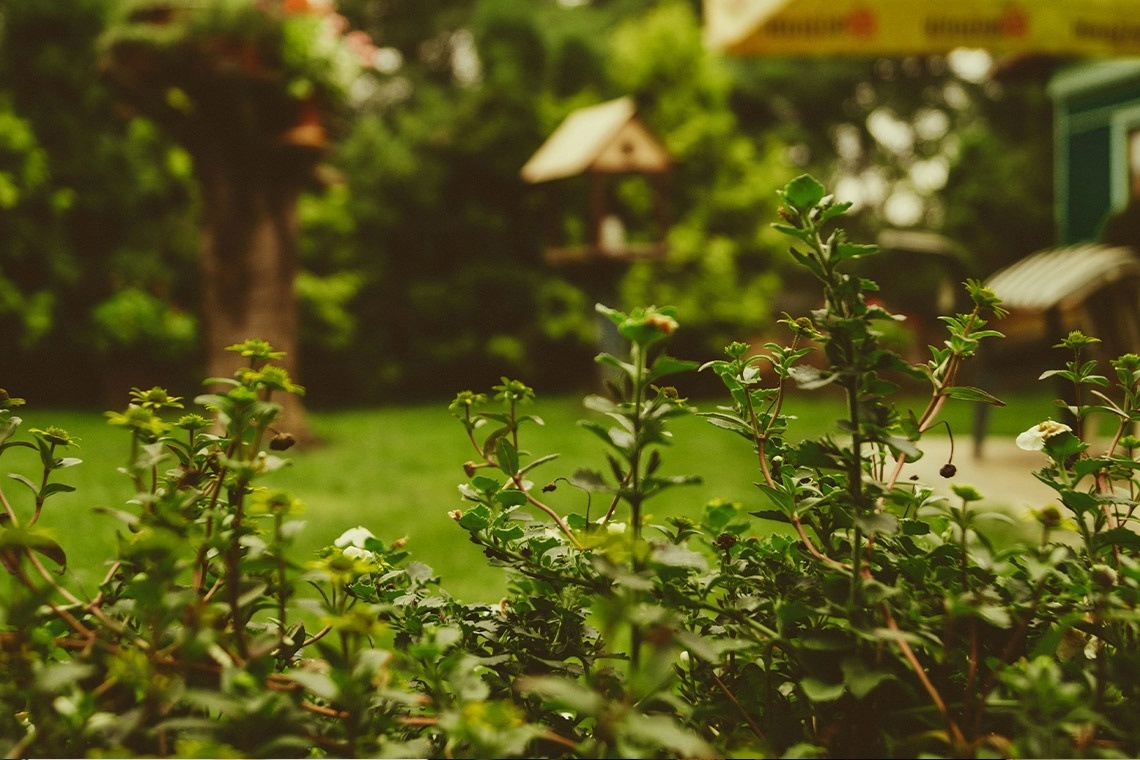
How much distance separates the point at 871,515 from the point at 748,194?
9878 millimetres

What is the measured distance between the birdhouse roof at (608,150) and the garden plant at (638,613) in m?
6.18

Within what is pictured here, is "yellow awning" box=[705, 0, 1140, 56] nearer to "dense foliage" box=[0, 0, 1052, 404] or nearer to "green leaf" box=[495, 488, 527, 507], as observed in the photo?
"green leaf" box=[495, 488, 527, 507]

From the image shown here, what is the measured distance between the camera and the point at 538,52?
34.6ft

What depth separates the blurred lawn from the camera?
11.9ft

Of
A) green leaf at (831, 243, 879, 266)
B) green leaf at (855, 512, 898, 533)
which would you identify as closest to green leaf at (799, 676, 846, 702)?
green leaf at (855, 512, 898, 533)

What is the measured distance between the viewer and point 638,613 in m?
0.80

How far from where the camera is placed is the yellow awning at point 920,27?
11.4ft

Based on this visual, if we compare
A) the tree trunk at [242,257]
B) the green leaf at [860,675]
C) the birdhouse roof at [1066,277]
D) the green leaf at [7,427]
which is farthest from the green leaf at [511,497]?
the tree trunk at [242,257]

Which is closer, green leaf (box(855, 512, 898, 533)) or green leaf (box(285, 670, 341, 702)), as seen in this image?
green leaf (box(285, 670, 341, 702))

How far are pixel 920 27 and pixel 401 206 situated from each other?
676cm

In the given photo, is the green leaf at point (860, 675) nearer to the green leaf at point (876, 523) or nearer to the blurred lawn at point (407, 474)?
the green leaf at point (876, 523)

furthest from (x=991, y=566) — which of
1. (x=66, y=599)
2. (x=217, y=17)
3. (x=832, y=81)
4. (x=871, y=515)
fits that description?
(x=832, y=81)

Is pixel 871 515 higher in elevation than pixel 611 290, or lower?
lower

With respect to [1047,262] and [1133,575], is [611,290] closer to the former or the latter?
[1047,262]
